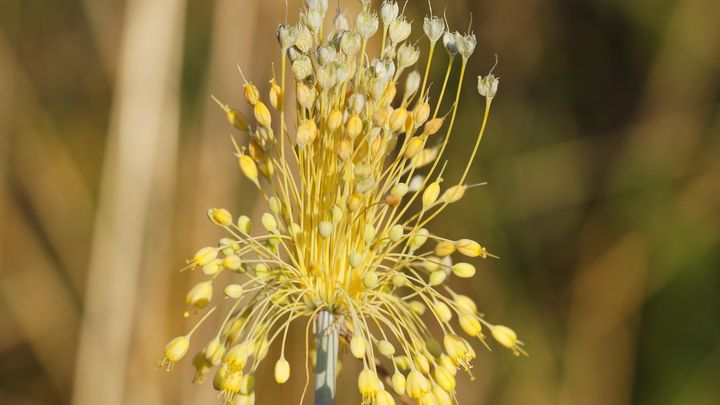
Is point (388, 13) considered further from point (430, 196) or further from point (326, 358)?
point (326, 358)

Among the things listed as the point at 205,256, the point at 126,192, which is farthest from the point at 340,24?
the point at 126,192

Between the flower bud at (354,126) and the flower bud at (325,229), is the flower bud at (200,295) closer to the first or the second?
the flower bud at (325,229)

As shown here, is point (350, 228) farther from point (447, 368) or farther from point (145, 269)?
point (145, 269)

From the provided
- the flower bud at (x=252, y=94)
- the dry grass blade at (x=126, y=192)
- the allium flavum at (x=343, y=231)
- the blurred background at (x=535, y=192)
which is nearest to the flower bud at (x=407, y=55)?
the allium flavum at (x=343, y=231)

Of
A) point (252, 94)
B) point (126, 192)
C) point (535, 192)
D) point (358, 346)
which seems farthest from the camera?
point (535, 192)

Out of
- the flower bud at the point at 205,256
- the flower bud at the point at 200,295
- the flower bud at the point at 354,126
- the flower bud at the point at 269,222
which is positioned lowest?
the flower bud at the point at 200,295

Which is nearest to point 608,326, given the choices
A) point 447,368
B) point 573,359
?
point 573,359
